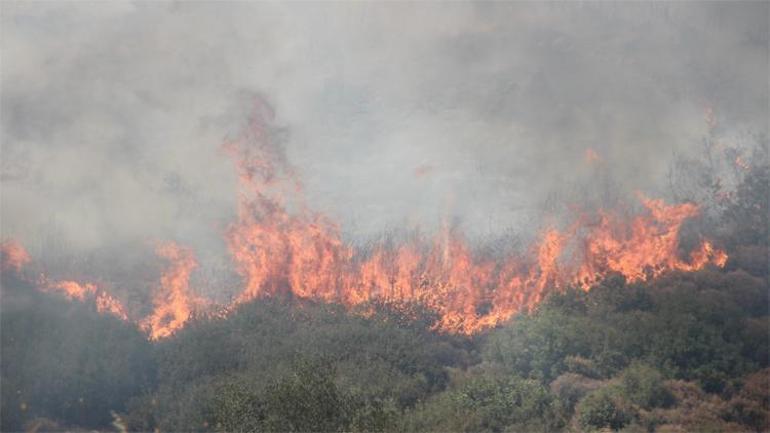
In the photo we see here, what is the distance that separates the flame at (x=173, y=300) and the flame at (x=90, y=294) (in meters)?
4.50

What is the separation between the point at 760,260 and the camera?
130125 mm

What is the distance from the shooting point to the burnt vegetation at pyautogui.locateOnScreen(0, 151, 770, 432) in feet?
304

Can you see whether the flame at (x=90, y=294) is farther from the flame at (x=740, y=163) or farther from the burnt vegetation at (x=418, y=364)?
the flame at (x=740, y=163)

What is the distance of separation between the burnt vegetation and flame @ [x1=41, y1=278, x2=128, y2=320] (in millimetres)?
2754

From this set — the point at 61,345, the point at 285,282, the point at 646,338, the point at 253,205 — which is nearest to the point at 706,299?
the point at 646,338

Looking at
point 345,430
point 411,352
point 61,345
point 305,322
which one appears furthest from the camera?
point 305,322

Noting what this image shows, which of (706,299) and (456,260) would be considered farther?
(456,260)

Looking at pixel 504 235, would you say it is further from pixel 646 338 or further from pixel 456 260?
pixel 646 338

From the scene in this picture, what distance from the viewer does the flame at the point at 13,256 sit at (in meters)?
117

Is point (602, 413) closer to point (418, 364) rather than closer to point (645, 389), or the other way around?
point (645, 389)

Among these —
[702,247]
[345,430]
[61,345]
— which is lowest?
[345,430]

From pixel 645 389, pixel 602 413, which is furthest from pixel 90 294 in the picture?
pixel 645 389

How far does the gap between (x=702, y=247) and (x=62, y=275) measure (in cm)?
9551

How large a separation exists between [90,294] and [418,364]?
4723 centimetres
